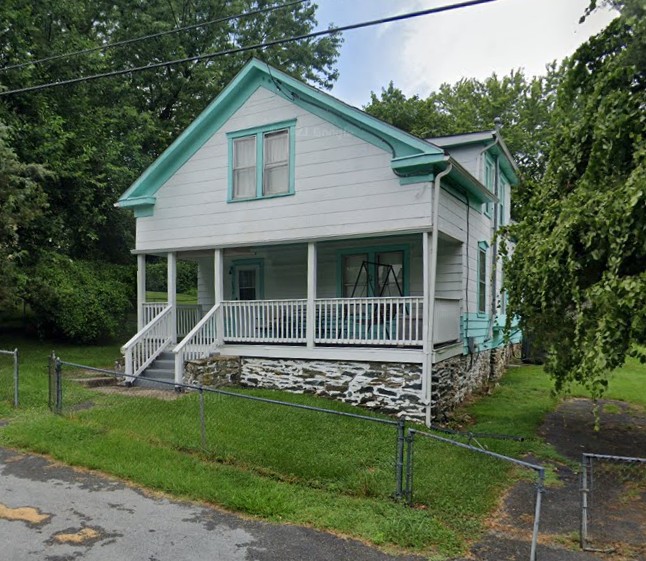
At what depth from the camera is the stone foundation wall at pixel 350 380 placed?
29.3 feet

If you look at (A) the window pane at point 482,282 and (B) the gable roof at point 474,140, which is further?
(A) the window pane at point 482,282

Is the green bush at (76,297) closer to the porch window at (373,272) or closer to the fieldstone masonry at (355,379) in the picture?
the fieldstone masonry at (355,379)

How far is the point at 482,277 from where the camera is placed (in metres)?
13.1

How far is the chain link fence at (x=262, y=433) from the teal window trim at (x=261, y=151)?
168 inches

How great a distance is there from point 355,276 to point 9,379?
7944 mm

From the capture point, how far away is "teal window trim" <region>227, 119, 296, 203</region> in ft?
34.0

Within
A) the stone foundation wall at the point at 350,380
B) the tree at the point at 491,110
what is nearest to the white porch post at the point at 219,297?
the stone foundation wall at the point at 350,380

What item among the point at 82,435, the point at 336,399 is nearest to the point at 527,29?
the point at 336,399

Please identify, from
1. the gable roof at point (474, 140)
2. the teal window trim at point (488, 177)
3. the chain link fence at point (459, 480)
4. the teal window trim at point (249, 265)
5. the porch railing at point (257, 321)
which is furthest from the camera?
the teal window trim at point (249, 265)

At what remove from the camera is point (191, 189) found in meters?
11.5

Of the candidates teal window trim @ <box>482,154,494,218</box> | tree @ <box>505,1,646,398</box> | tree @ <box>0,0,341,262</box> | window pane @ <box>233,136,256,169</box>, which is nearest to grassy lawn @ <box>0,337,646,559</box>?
tree @ <box>505,1,646,398</box>

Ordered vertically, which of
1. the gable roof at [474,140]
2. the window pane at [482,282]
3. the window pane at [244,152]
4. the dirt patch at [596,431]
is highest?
the gable roof at [474,140]

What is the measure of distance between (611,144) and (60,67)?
1687 centimetres

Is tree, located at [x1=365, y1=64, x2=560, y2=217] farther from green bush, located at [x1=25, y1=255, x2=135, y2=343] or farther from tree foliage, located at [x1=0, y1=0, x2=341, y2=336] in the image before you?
green bush, located at [x1=25, y1=255, x2=135, y2=343]
